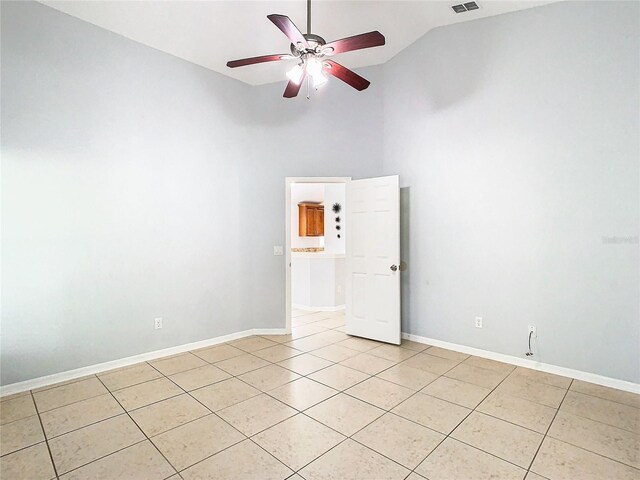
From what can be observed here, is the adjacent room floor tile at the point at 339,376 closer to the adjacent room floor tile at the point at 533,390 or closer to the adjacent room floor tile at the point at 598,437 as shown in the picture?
the adjacent room floor tile at the point at 533,390

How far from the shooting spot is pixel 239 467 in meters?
1.99

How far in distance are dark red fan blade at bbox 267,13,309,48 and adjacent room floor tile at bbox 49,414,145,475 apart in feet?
9.64

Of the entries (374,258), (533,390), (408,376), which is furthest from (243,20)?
(533,390)

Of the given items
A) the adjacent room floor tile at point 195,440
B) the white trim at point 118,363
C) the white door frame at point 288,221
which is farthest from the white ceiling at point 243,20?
the adjacent room floor tile at point 195,440

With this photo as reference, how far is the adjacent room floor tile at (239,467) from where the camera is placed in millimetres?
1911

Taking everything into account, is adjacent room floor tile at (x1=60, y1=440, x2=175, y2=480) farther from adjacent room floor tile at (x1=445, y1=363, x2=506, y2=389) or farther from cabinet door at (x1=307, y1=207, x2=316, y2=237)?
cabinet door at (x1=307, y1=207, x2=316, y2=237)

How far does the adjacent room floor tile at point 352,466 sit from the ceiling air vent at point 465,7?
4.11 metres

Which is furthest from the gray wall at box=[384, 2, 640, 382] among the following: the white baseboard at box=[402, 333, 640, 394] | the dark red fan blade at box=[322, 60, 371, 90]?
the dark red fan blade at box=[322, 60, 371, 90]

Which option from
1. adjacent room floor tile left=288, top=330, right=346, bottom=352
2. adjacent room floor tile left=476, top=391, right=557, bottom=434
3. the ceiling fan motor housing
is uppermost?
the ceiling fan motor housing

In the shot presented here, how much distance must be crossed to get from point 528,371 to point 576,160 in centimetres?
210

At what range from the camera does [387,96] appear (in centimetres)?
459

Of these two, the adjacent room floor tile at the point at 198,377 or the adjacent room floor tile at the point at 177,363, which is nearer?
the adjacent room floor tile at the point at 198,377

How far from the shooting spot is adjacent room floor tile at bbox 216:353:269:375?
11.3ft

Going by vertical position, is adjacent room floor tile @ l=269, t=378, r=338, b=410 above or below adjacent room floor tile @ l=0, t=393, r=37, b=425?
below
